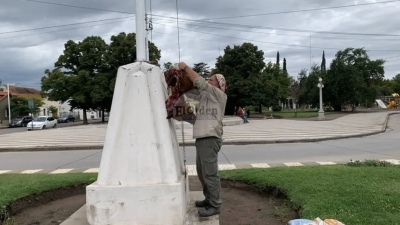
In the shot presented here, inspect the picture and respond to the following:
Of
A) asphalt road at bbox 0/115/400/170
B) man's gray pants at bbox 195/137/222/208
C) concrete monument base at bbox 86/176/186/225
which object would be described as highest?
man's gray pants at bbox 195/137/222/208

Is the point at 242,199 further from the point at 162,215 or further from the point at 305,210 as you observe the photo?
the point at 162,215

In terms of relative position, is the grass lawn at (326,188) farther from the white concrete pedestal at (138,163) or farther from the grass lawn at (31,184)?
the white concrete pedestal at (138,163)

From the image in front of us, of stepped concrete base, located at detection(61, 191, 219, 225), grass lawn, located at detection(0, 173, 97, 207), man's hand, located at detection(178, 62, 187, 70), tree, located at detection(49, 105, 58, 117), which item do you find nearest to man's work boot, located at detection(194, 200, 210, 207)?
stepped concrete base, located at detection(61, 191, 219, 225)

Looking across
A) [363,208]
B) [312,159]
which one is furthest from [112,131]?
[312,159]

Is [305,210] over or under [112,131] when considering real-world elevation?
under

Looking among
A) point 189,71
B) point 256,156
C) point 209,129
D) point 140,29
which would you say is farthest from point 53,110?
point 209,129

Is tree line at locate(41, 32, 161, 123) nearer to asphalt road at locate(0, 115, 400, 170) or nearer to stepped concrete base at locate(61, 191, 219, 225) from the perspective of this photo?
asphalt road at locate(0, 115, 400, 170)

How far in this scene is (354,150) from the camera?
12477mm

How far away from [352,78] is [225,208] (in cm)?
4605

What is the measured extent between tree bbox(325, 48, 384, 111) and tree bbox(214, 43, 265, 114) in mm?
10595

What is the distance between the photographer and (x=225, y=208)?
5191mm

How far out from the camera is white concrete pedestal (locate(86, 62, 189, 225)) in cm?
405

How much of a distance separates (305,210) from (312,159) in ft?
21.7

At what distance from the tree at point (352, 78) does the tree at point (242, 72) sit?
1060 cm
